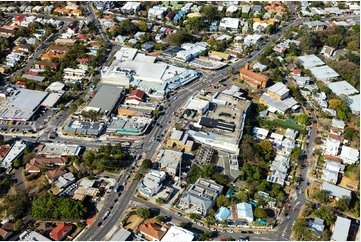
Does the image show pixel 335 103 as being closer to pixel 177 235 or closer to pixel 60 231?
pixel 177 235

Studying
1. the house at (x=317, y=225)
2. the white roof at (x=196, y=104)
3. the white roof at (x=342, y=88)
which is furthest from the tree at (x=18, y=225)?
the white roof at (x=342, y=88)

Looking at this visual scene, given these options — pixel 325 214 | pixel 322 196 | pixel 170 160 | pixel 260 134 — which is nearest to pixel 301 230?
pixel 325 214

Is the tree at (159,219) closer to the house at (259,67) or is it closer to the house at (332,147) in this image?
the house at (332,147)

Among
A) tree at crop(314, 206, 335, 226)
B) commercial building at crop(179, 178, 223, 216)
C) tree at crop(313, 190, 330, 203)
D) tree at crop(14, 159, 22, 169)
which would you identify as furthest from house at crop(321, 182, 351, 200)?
tree at crop(14, 159, 22, 169)

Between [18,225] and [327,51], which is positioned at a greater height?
[327,51]

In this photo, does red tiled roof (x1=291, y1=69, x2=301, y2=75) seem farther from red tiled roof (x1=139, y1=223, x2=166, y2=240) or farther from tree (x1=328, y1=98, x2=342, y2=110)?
red tiled roof (x1=139, y1=223, x2=166, y2=240)

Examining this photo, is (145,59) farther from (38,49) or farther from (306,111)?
(306,111)
